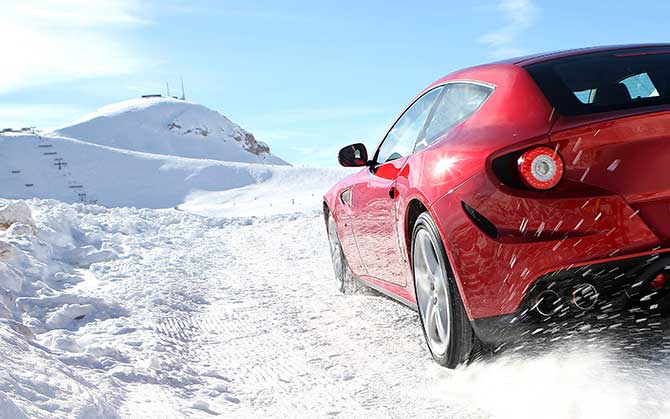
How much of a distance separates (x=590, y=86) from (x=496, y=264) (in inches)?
36.8

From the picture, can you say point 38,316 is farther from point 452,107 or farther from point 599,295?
point 599,295

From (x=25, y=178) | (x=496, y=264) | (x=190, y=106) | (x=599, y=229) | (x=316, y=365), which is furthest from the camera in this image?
(x=190, y=106)

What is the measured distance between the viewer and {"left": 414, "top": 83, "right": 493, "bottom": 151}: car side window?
3193 millimetres

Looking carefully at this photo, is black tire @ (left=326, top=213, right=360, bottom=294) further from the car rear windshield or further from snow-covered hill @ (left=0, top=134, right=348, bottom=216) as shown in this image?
snow-covered hill @ (left=0, top=134, right=348, bottom=216)

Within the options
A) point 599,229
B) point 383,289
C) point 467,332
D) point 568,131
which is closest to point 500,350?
point 467,332

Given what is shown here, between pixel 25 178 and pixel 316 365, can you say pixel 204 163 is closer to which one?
pixel 25 178

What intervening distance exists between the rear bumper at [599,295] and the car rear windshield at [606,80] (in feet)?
2.04

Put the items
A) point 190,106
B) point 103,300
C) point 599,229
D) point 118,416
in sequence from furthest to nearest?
point 190,106 → point 103,300 → point 118,416 → point 599,229

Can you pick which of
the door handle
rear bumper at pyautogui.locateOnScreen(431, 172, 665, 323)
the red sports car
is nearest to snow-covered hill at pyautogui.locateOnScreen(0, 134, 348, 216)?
the door handle

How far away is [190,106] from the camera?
13112 cm

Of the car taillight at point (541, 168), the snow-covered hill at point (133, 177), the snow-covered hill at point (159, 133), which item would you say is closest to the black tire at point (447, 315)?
the car taillight at point (541, 168)

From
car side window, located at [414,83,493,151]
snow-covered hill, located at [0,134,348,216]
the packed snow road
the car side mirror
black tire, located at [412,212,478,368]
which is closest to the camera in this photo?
the packed snow road

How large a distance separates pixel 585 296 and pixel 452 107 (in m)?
1.24

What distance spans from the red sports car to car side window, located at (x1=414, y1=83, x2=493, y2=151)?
1 cm
